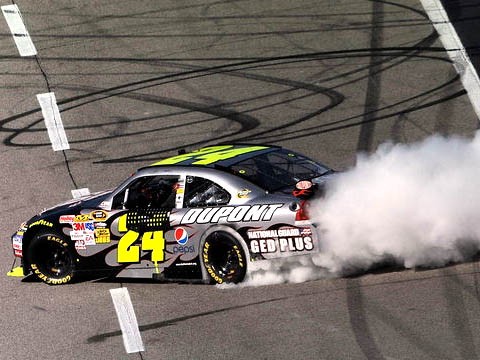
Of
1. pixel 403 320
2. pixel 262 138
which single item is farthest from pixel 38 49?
pixel 403 320

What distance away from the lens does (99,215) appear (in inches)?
482

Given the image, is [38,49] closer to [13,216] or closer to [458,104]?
[13,216]

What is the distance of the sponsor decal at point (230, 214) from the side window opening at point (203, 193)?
107mm

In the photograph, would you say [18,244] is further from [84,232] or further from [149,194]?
[149,194]

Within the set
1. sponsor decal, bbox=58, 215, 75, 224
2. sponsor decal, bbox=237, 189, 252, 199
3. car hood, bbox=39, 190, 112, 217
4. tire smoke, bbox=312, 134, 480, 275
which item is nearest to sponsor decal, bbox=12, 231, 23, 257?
car hood, bbox=39, 190, 112, 217

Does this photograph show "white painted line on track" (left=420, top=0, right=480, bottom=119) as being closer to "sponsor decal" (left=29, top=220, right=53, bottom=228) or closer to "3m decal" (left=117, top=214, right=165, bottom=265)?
"3m decal" (left=117, top=214, right=165, bottom=265)

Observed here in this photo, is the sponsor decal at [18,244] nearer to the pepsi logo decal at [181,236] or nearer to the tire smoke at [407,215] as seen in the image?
the pepsi logo decal at [181,236]

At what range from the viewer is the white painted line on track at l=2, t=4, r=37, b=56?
22016mm

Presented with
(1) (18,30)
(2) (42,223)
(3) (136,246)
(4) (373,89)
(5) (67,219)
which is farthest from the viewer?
(1) (18,30)

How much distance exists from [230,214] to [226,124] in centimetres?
711

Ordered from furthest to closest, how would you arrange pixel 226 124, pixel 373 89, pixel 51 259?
pixel 373 89
pixel 226 124
pixel 51 259

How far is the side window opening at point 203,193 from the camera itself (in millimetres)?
11508

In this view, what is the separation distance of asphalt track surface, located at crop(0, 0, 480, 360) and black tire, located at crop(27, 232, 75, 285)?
0.64 ft

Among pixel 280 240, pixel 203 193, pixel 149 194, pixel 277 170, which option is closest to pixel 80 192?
pixel 149 194
